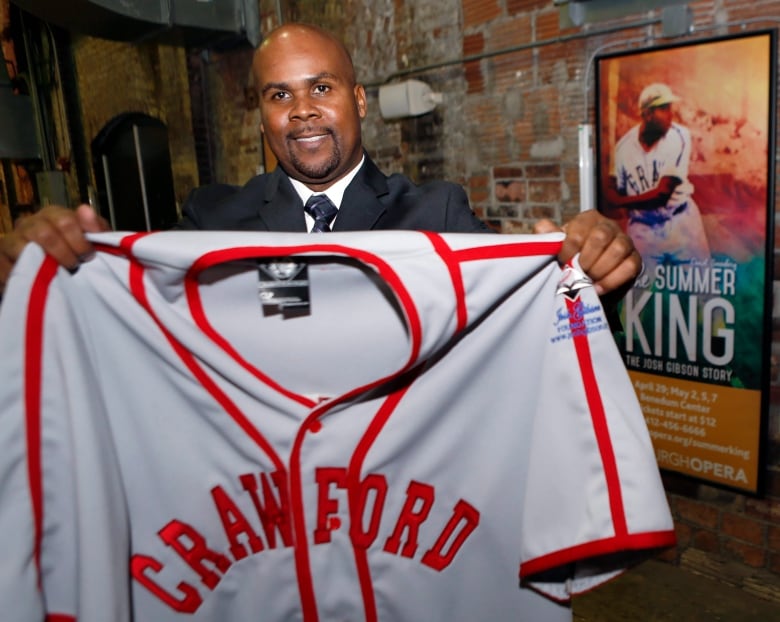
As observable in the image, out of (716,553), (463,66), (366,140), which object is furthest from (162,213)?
(716,553)

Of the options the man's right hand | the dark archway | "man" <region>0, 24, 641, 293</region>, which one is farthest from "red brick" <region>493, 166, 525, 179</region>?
the dark archway

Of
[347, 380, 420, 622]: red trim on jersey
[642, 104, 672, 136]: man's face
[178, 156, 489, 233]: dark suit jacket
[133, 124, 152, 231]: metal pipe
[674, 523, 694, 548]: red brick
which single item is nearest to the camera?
[347, 380, 420, 622]: red trim on jersey

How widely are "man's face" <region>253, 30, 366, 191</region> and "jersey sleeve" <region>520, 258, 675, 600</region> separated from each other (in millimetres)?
794

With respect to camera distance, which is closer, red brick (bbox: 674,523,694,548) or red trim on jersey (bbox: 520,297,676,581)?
red trim on jersey (bbox: 520,297,676,581)

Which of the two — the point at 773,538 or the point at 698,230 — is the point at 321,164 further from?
the point at 773,538

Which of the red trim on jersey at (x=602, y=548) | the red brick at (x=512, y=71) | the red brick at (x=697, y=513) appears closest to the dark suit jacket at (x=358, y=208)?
the red trim on jersey at (x=602, y=548)

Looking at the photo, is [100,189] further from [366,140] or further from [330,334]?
[330,334]

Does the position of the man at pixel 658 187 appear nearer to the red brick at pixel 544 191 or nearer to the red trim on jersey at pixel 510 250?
the red brick at pixel 544 191

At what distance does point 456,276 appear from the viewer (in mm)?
964

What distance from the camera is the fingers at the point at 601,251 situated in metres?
1.02

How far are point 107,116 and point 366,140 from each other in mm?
2766

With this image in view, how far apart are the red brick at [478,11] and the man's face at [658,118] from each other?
72 centimetres

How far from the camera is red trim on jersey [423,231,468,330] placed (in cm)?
96

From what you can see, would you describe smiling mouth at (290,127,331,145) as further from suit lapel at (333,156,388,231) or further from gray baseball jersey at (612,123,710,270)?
gray baseball jersey at (612,123,710,270)
